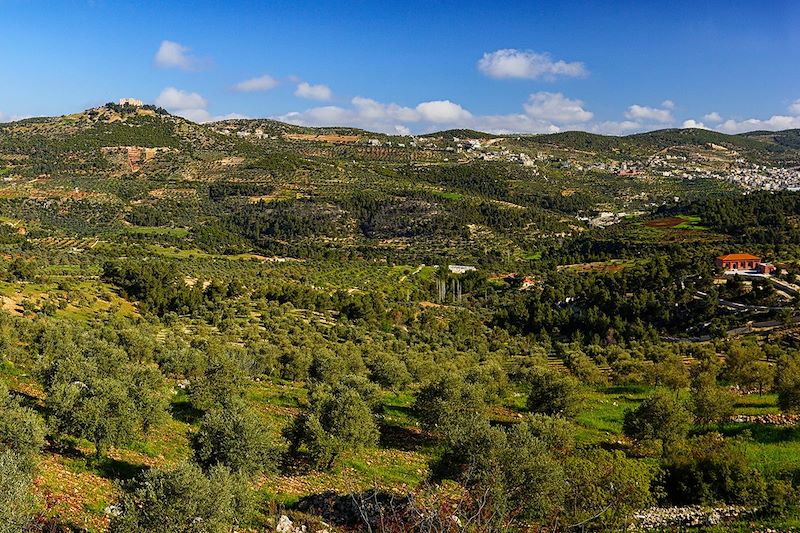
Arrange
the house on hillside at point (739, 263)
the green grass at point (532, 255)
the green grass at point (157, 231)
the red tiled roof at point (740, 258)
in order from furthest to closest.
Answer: the green grass at point (157, 231) → the green grass at point (532, 255) → the red tiled roof at point (740, 258) → the house on hillside at point (739, 263)

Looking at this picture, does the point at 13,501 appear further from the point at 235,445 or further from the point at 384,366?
the point at 384,366

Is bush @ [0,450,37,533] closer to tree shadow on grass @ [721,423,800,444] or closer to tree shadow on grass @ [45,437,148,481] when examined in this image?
tree shadow on grass @ [45,437,148,481]

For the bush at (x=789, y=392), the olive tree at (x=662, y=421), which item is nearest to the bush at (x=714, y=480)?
the olive tree at (x=662, y=421)

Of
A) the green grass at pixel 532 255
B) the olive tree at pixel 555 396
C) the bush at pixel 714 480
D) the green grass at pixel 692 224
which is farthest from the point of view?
the green grass at pixel 692 224

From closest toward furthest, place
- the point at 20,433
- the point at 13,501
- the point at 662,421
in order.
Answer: the point at 13,501 → the point at 20,433 → the point at 662,421

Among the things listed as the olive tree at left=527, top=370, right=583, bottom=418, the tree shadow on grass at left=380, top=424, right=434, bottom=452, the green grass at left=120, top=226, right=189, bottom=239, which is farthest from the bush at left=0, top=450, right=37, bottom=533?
the green grass at left=120, top=226, right=189, bottom=239

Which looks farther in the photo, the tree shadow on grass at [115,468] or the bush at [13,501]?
the tree shadow on grass at [115,468]

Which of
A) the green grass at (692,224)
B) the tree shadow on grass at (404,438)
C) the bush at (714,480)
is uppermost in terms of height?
the green grass at (692,224)

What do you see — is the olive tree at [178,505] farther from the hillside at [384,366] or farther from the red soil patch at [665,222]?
the red soil patch at [665,222]

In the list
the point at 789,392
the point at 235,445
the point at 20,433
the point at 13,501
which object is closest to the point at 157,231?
the point at 20,433

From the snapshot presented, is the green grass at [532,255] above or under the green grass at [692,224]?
under

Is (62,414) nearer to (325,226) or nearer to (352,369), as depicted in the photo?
(352,369)
